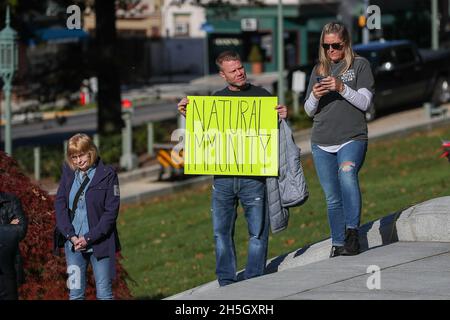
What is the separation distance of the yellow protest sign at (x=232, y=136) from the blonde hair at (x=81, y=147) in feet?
3.56

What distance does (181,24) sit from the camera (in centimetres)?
6956

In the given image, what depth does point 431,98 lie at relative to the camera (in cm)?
3509

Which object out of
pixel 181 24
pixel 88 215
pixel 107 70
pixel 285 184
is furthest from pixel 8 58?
pixel 181 24

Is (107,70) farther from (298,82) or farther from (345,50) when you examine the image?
(345,50)

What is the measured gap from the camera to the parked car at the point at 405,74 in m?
32.9

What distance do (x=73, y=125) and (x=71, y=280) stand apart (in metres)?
33.8

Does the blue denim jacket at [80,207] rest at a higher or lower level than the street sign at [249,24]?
higher

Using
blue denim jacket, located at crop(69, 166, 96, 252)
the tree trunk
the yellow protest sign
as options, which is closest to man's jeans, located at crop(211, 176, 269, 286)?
the yellow protest sign

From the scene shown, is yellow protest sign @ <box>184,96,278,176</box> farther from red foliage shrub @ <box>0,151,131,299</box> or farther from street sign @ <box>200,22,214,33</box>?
street sign @ <box>200,22,214,33</box>

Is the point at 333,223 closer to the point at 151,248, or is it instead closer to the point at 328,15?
the point at 151,248

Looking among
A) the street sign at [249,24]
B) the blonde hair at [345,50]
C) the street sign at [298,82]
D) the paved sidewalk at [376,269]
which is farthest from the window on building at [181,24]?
the blonde hair at [345,50]

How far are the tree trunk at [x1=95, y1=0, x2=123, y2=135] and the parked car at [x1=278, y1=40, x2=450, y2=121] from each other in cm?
610

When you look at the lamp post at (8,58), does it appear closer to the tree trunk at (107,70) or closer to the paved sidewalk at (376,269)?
the tree trunk at (107,70)

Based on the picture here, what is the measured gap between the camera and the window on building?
69312 mm
